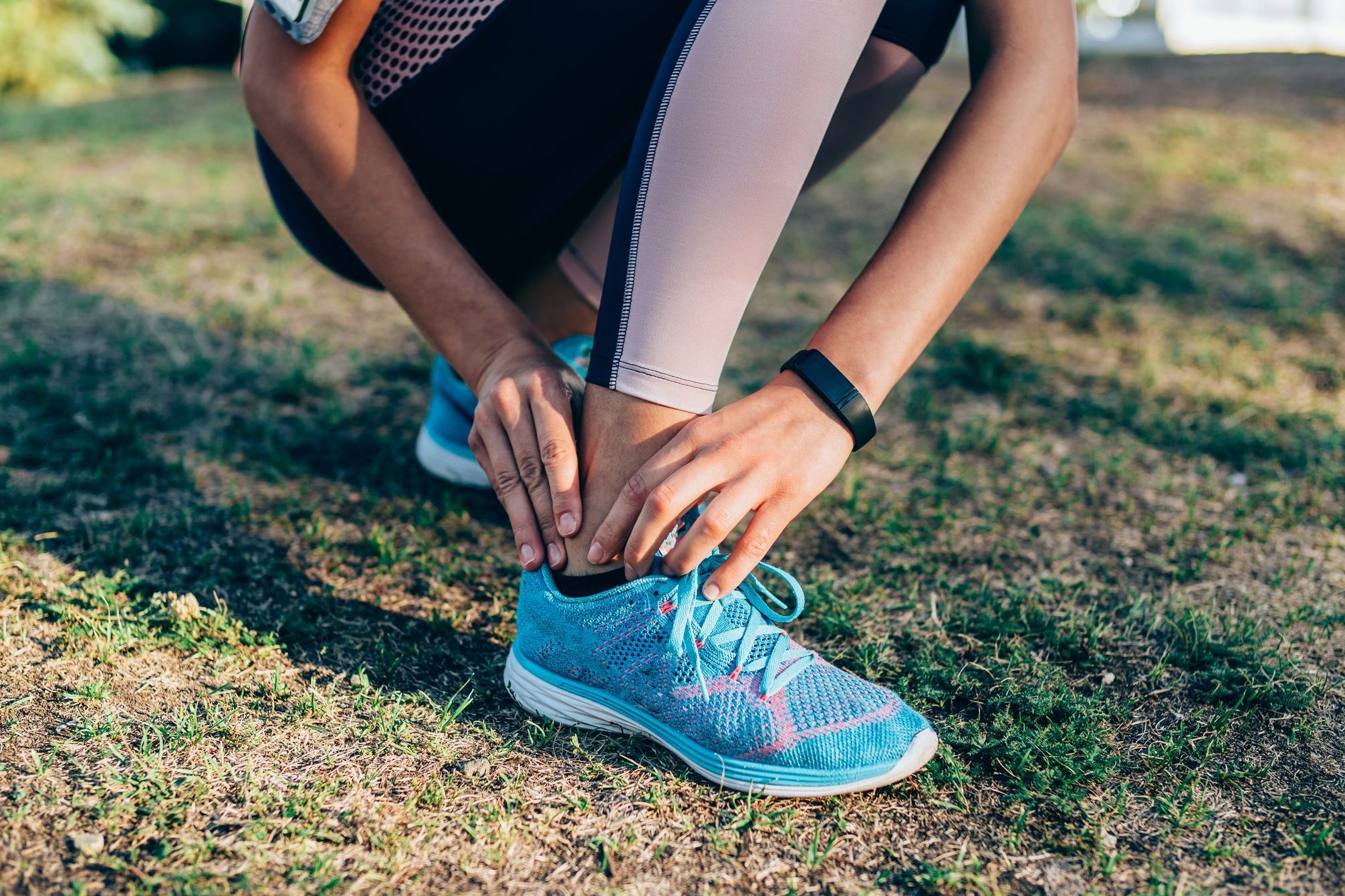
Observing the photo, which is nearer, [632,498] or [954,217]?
[632,498]

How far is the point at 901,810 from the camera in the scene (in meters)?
1.29

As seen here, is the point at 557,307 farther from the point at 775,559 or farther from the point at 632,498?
the point at 632,498

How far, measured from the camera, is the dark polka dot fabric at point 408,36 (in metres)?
1.43

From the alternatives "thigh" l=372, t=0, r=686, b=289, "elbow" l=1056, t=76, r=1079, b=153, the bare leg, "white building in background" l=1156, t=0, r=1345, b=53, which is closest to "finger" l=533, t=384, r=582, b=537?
"thigh" l=372, t=0, r=686, b=289

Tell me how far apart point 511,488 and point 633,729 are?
37cm

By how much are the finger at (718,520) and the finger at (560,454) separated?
0.51 ft

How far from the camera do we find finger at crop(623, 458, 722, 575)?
1.20 m

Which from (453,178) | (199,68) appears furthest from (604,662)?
(199,68)

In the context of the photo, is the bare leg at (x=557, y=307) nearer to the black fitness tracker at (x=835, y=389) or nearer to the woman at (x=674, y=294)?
the woman at (x=674, y=294)

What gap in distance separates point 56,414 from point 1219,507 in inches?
96.8

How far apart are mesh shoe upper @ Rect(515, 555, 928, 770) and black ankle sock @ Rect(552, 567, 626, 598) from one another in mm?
15

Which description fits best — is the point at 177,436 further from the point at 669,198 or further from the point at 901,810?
the point at 901,810

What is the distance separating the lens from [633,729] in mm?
1390

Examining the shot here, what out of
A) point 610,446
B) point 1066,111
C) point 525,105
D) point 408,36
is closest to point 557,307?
point 525,105
